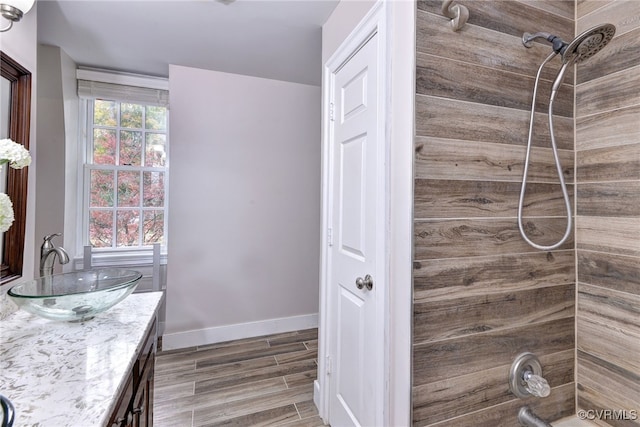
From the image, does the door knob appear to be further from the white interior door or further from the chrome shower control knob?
the chrome shower control knob

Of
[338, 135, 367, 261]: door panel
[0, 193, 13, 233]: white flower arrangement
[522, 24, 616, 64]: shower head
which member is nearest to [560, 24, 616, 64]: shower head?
[522, 24, 616, 64]: shower head

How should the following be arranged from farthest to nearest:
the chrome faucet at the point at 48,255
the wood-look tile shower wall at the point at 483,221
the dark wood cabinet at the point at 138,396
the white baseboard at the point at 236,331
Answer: the white baseboard at the point at 236,331 → the chrome faucet at the point at 48,255 → the wood-look tile shower wall at the point at 483,221 → the dark wood cabinet at the point at 138,396

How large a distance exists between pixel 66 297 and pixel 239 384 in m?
1.45

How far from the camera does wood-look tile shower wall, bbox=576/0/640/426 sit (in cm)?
128

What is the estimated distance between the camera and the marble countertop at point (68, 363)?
664 millimetres

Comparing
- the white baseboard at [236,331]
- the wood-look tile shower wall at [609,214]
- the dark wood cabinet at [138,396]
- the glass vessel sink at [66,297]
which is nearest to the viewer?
the dark wood cabinet at [138,396]

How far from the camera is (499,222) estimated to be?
4.21 ft

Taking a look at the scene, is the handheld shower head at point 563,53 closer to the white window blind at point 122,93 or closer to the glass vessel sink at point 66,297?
the glass vessel sink at point 66,297

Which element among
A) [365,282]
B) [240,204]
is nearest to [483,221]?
[365,282]

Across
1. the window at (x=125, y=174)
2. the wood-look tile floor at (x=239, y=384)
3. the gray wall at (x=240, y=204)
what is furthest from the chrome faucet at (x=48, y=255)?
the window at (x=125, y=174)

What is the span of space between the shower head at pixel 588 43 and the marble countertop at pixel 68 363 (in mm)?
1831

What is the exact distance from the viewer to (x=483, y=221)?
4.11 feet

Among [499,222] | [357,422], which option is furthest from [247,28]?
[357,422]

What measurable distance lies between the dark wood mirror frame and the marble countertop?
0.34 meters
